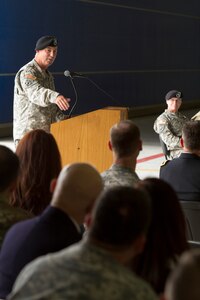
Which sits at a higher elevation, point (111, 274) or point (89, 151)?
point (111, 274)

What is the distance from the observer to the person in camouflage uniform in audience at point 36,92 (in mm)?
5891

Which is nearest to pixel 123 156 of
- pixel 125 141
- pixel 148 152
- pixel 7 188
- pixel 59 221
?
pixel 125 141

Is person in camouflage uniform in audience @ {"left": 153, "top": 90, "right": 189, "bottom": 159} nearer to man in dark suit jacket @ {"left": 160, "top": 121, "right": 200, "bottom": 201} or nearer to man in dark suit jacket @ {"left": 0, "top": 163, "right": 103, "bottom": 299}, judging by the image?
man in dark suit jacket @ {"left": 160, "top": 121, "right": 200, "bottom": 201}

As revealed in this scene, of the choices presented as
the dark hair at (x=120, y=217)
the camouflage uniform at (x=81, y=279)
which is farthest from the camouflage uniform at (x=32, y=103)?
the camouflage uniform at (x=81, y=279)

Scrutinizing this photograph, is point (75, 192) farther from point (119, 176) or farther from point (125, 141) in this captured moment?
point (125, 141)

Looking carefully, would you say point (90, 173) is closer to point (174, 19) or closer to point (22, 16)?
point (22, 16)

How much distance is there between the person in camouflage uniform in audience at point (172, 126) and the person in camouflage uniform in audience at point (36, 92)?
1244 millimetres

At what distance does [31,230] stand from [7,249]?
0.12 metres

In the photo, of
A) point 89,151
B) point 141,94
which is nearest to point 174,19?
point 141,94

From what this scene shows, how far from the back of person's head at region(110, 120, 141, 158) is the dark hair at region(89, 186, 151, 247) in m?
1.96

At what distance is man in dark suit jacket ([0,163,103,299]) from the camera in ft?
7.89

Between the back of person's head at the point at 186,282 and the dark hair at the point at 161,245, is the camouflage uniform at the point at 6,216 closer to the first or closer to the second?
the dark hair at the point at 161,245

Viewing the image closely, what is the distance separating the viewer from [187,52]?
654 inches

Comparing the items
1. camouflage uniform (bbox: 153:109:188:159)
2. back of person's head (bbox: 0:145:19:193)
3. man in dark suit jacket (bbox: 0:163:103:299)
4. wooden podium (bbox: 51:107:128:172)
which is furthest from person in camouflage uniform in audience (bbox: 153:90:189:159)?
man in dark suit jacket (bbox: 0:163:103:299)
